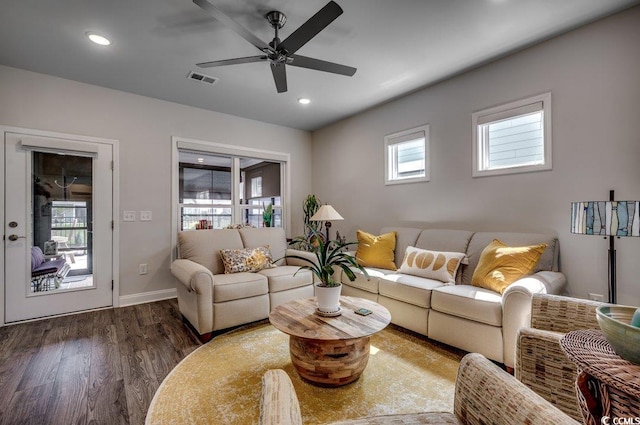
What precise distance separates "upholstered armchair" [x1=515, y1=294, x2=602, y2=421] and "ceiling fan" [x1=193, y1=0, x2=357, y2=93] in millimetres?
2065

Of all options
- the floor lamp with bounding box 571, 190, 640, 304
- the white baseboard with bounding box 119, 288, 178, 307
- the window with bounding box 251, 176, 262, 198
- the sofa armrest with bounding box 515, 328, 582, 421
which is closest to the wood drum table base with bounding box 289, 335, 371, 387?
the sofa armrest with bounding box 515, 328, 582, 421

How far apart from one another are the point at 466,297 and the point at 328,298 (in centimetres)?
113

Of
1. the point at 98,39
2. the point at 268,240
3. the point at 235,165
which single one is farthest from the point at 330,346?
the point at 235,165

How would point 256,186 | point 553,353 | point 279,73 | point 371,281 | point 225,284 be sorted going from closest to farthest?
point 553,353
point 279,73
point 225,284
point 371,281
point 256,186

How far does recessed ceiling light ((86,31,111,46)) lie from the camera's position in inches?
98.7

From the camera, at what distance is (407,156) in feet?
13.1

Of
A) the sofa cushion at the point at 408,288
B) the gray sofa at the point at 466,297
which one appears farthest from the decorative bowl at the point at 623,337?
the sofa cushion at the point at 408,288

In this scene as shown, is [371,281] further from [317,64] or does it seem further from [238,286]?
[317,64]

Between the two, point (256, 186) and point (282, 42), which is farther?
point (256, 186)

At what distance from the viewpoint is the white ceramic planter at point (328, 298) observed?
7.07 feet

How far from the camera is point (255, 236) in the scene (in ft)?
12.8

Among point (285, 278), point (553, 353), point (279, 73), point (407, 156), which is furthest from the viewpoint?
point (407, 156)

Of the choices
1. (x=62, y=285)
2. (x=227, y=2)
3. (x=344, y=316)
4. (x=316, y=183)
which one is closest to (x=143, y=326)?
(x=62, y=285)

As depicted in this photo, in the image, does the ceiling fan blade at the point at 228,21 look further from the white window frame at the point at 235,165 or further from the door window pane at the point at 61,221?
the door window pane at the point at 61,221
